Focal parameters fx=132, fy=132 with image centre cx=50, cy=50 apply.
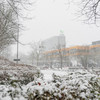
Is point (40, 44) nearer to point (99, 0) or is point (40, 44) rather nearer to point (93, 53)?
point (93, 53)

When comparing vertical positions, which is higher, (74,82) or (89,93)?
(74,82)

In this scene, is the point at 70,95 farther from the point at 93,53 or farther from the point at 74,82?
the point at 93,53

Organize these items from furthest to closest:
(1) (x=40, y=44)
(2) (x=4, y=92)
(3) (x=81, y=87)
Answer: (1) (x=40, y=44), (3) (x=81, y=87), (2) (x=4, y=92)

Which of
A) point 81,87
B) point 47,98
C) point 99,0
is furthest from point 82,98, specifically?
point 99,0

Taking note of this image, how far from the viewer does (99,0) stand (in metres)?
5.70

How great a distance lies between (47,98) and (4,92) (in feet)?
3.09

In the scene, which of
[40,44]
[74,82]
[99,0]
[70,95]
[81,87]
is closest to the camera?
[70,95]

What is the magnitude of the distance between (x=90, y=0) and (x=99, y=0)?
38 centimetres

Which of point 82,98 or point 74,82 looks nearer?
point 82,98

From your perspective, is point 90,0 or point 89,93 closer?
point 89,93

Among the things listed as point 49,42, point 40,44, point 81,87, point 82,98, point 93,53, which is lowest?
point 82,98

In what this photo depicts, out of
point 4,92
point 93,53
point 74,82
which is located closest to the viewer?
point 4,92

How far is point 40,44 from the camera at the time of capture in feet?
128

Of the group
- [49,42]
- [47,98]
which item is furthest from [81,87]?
[49,42]
